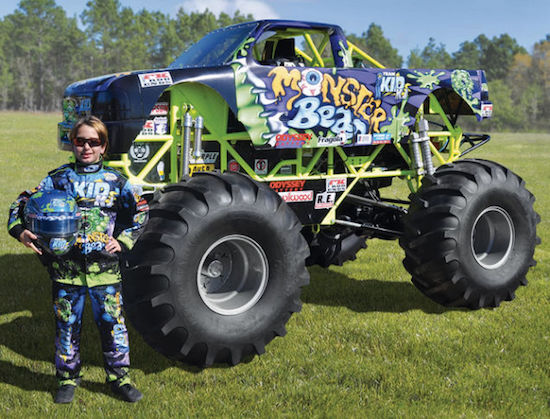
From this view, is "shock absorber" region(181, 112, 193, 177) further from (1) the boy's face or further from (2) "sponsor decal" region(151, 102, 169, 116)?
(1) the boy's face

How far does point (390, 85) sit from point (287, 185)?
4.65ft

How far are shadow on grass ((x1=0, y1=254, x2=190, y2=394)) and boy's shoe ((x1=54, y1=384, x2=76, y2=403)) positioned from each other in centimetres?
19

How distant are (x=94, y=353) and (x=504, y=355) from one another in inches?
128

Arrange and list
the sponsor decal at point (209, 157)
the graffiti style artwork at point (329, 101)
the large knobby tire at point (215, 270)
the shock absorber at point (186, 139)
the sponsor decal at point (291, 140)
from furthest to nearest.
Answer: the sponsor decal at point (209, 157) < the sponsor decal at point (291, 140) < the graffiti style artwork at point (329, 101) < the shock absorber at point (186, 139) < the large knobby tire at point (215, 270)

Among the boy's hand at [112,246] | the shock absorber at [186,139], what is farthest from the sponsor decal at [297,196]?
the boy's hand at [112,246]

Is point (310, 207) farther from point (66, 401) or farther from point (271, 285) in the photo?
point (66, 401)

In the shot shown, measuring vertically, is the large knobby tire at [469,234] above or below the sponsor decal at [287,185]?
below

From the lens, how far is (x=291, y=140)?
17.9 feet

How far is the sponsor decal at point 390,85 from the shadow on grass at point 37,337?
3.11 metres

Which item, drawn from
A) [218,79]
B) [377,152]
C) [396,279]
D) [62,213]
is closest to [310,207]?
[377,152]

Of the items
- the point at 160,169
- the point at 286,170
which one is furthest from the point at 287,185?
the point at 160,169

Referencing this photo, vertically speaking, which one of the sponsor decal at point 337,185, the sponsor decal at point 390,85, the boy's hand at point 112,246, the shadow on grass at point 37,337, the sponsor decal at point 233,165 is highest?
the sponsor decal at point 390,85

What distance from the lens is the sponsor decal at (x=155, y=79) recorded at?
15.7ft

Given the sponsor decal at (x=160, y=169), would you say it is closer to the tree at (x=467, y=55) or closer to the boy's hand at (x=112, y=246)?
the boy's hand at (x=112, y=246)
